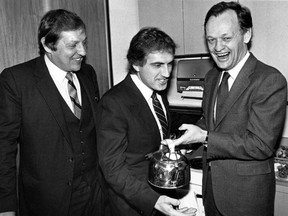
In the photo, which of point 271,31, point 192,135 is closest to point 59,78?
point 192,135

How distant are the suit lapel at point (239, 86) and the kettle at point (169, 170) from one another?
14.0 inches

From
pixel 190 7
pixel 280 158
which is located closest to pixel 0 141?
pixel 190 7

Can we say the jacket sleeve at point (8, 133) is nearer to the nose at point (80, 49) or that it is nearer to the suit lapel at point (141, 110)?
the nose at point (80, 49)

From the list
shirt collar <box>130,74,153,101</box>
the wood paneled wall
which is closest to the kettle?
shirt collar <box>130,74,153,101</box>

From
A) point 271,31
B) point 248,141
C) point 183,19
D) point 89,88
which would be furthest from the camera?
point 183,19

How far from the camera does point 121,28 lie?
108 inches

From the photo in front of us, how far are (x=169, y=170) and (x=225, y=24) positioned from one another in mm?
797

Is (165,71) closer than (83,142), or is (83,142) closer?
(165,71)

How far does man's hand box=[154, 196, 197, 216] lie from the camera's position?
4.39 feet

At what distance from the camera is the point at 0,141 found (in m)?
1.52

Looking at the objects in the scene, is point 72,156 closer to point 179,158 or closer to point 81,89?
point 81,89

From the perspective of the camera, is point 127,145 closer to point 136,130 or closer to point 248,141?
point 136,130

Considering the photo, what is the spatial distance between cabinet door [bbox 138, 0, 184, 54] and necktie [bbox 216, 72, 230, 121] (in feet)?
3.24

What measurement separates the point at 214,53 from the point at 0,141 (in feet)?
3.95
